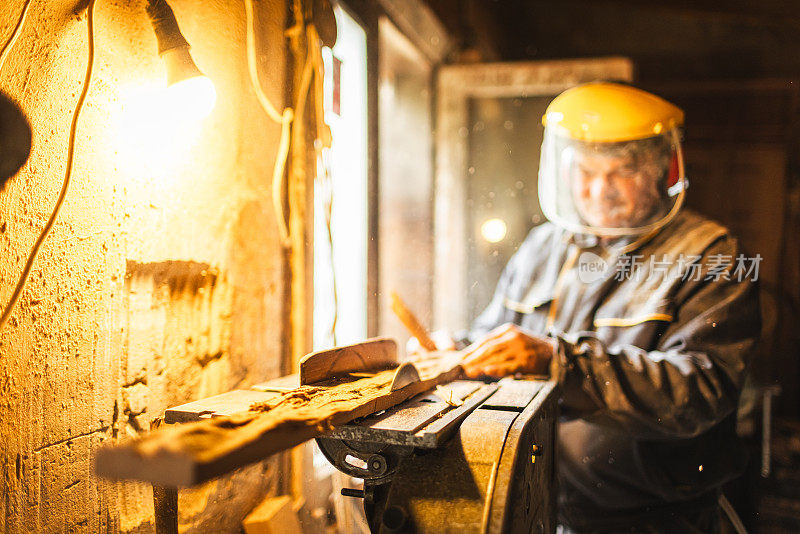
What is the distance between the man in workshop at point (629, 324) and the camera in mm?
2201

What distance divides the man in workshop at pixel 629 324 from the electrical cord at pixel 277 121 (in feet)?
3.02

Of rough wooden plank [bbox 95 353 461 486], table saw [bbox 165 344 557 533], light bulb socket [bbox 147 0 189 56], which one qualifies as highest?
light bulb socket [bbox 147 0 189 56]

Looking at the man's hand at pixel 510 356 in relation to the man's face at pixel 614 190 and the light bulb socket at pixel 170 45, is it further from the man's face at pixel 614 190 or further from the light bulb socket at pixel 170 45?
the light bulb socket at pixel 170 45

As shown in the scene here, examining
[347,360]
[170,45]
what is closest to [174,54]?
[170,45]

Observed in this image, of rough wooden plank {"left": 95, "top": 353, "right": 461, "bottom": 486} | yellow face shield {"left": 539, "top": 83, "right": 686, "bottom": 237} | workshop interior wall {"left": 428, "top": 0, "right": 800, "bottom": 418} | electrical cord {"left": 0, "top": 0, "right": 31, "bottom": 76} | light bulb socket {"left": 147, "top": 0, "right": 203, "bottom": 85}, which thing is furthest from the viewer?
workshop interior wall {"left": 428, "top": 0, "right": 800, "bottom": 418}

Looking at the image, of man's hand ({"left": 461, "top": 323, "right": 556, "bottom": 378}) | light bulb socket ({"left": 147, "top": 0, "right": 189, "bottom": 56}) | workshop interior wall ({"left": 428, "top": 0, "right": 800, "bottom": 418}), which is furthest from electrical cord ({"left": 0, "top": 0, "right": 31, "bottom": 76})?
workshop interior wall ({"left": 428, "top": 0, "right": 800, "bottom": 418})

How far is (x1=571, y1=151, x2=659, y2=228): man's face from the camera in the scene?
9.04ft

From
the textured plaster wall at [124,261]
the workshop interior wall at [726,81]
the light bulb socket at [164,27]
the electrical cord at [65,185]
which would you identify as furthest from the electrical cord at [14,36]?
the workshop interior wall at [726,81]

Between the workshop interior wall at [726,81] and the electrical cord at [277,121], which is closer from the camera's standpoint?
the electrical cord at [277,121]

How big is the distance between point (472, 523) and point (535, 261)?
199 centimetres

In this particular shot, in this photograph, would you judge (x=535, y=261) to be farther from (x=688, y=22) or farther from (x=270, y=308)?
(x=688, y=22)

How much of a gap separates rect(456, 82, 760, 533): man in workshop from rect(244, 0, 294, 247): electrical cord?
0.92 metres

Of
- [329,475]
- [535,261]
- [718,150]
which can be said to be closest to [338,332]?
[329,475]

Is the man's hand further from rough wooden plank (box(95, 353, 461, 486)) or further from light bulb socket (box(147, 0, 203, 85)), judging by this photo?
light bulb socket (box(147, 0, 203, 85))
